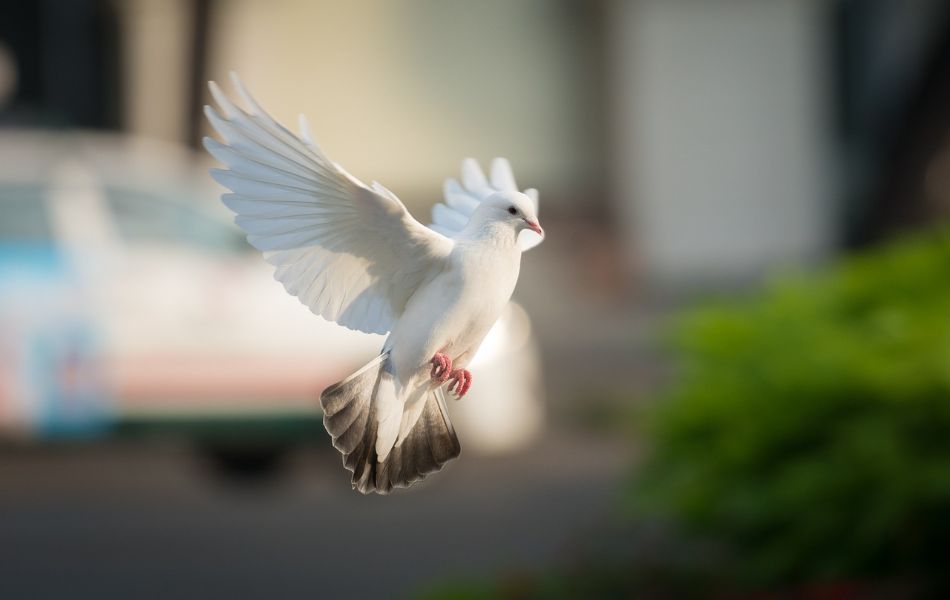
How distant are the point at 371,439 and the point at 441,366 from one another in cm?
6

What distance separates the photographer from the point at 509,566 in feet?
20.6

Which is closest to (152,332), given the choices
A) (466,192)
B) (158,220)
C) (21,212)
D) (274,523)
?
(466,192)

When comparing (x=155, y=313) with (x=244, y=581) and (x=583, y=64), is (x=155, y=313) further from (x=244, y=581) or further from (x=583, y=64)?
(x=583, y=64)

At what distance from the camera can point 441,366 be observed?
2.63 ft

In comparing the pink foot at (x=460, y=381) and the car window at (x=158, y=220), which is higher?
the car window at (x=158, y=220)

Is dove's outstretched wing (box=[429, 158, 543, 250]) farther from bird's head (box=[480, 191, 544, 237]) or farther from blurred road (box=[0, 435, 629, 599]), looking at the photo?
blurred road (box=[0, 435, 629, 599])

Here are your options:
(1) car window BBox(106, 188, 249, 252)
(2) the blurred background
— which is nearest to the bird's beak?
(2) the blurred background

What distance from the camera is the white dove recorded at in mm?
792

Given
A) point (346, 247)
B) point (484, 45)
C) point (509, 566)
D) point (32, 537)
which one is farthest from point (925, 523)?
point (484, 45)

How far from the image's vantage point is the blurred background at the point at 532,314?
3686 millimetres

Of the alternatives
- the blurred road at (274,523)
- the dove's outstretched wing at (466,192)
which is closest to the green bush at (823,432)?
the blurred road at (274,523)

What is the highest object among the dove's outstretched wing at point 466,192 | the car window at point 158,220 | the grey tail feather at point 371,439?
the car window at point 158,220

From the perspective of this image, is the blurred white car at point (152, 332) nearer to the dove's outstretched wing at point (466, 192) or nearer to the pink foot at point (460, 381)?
the dove's outstretched wing at point (466, 192)

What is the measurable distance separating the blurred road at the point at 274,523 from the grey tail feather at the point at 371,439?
4.95 meters
